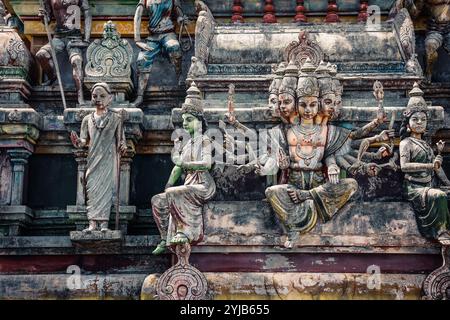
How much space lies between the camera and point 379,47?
17234 mm

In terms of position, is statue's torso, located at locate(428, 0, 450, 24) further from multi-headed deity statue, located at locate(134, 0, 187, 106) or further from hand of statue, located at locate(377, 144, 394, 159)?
multi-headed deity statue, located at locate(134, 0, 187, 106)

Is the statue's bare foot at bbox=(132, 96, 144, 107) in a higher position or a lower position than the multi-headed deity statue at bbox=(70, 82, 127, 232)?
higher

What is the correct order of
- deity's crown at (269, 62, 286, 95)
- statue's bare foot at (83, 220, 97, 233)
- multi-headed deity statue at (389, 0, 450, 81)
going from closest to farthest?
deity's crown at (269, 62, 286, 95) → statue's bare foot at (83, 220, 97, 233) → multi-headed deity statue at (389, 0, 450, 81)

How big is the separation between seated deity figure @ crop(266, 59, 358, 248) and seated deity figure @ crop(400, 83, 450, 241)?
0.94 metres

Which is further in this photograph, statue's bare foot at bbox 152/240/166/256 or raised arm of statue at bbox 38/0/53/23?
raised arm of statue at bbox 38/0/53/23

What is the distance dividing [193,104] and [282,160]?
64.9 inches

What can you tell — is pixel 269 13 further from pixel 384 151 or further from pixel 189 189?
pixel 189 189

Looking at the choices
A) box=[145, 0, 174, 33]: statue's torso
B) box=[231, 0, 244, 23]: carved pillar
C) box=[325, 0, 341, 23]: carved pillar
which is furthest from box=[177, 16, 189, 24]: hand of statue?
box=[325, 0, 341, 23]: carved pillar

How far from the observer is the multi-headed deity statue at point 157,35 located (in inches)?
714

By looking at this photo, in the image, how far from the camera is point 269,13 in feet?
63.7

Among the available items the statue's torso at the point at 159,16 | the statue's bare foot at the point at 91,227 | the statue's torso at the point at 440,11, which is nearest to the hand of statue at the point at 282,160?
the statue's bare foot at the point at 91,227

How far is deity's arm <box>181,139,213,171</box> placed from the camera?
14.8 meters
